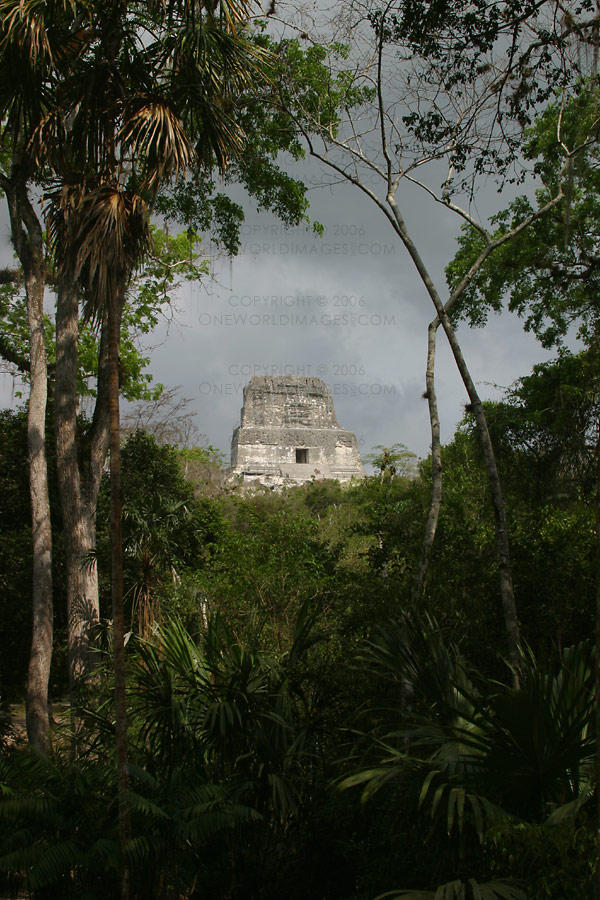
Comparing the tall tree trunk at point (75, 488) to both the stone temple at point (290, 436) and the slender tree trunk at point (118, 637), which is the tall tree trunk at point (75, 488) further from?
the stone temple at point (290, 436)

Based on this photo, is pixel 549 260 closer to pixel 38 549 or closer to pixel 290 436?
pixel 38 549

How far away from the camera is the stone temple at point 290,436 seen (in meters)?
46.4

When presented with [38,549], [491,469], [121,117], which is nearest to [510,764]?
[491,469]

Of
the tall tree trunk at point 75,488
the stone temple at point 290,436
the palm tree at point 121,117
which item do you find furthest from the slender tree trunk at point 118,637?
the stone temple at point 290,436

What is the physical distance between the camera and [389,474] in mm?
22422

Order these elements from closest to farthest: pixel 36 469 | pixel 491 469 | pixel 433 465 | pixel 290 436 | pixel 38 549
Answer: pixel 491 469 → pixel 433 465 → pixel 38 549 → pixel 36 469 → pixel 290 436

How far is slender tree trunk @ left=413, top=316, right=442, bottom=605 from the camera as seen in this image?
21.5ft

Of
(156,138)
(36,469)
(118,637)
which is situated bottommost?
(118,637)

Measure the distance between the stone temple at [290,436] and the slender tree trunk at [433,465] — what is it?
37.6 m

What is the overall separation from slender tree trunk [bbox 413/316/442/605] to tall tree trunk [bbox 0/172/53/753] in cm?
456

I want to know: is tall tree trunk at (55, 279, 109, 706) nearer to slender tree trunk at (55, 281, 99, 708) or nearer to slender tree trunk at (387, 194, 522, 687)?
slender tree trunk at (55, 281, 99, 708)

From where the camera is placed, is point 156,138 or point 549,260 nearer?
point 156,138

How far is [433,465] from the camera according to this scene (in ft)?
23.5

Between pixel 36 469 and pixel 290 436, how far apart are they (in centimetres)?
3832
